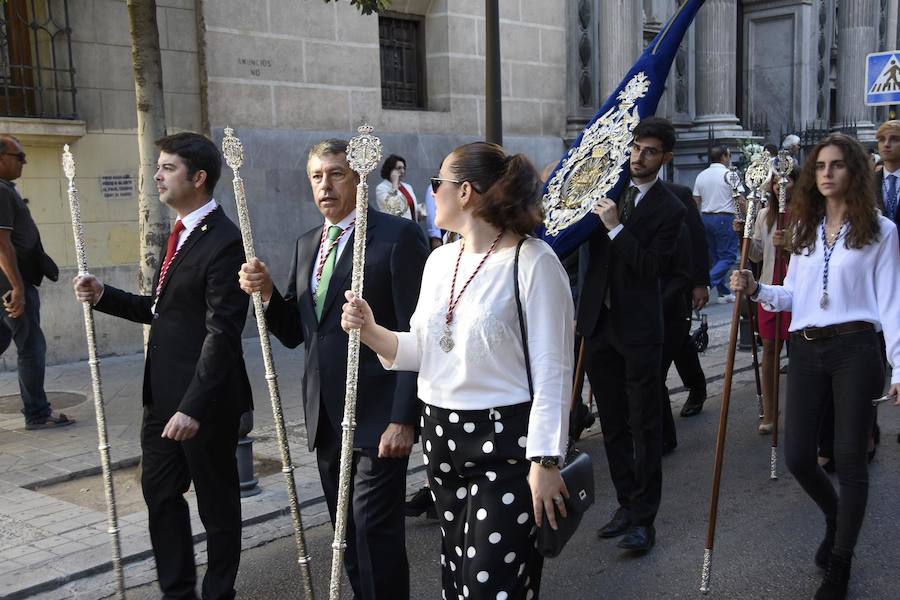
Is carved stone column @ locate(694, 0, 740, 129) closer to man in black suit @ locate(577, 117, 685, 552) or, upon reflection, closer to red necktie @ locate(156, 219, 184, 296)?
man in black suit @ locate(577, 117, 685, 552)

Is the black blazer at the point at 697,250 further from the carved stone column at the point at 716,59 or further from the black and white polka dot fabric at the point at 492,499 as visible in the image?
the carved stone column at the point at 716,59

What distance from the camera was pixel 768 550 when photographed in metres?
5.12

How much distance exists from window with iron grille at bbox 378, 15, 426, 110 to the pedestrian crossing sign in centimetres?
612

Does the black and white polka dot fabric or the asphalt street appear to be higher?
the black and white polka dot fabric

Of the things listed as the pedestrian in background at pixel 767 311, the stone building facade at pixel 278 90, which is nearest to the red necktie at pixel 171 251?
the pedestrian in background at pixel 767 311

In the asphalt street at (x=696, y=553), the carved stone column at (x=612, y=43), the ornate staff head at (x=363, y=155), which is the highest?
the carved stone column at (x=612, y=43)

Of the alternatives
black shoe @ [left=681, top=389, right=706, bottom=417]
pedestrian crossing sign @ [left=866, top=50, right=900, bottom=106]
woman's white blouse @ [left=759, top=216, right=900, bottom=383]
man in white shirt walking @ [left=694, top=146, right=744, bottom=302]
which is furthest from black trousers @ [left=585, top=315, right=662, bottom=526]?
pedestrian crossing sign @ [left=866, top=50, right=900, bottom=106]

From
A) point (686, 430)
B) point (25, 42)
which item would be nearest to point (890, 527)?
point (686, 430)

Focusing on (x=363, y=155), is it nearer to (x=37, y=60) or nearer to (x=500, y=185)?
(x=500, y=185)

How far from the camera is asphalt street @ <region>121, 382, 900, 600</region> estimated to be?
4.68 m

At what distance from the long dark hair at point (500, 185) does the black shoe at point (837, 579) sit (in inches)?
90.9

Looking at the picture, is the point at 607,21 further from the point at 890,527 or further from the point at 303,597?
the point at 303,597

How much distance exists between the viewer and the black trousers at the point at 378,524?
372cm

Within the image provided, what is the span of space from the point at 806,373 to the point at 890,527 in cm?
151
